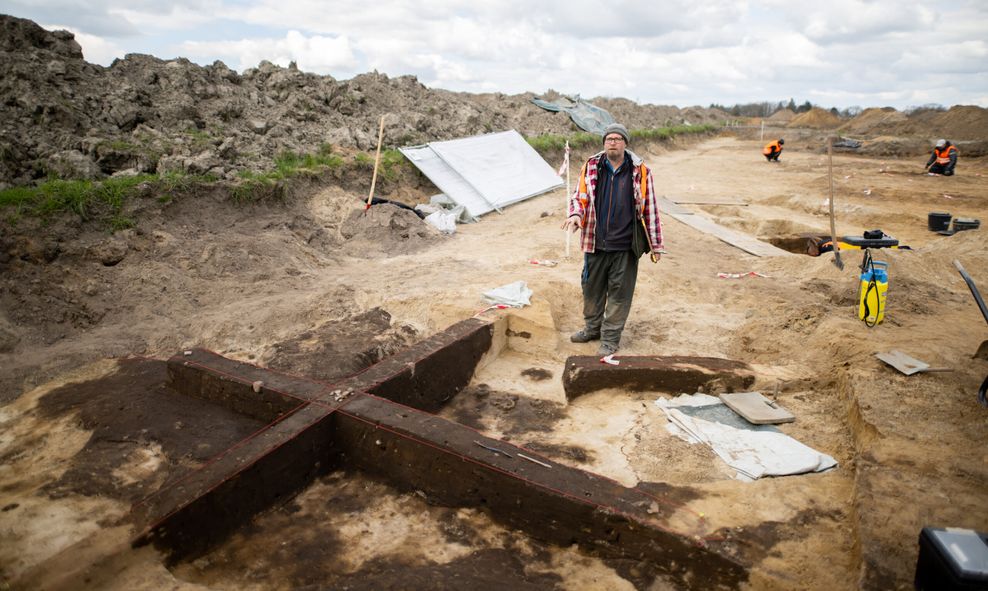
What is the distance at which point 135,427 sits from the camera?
3.60m

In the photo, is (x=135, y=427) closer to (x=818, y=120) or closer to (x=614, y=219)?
(x=614, y=219)

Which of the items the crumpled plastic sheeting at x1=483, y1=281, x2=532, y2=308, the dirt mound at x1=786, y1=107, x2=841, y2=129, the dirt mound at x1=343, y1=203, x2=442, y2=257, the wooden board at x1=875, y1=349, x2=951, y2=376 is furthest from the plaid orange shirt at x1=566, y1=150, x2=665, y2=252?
the dirt mound at x1=786, y1=107, x2=841, y2=129

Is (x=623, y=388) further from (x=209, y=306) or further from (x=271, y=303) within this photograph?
(x=209, y=306)

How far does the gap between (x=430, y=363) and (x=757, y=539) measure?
92.9 inches

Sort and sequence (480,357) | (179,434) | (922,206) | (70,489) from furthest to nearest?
(922,206) < (480,357) < (179,434) < (70,489)

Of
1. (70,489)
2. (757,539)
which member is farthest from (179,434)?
(757,539)

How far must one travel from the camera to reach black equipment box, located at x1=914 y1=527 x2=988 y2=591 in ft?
5.76

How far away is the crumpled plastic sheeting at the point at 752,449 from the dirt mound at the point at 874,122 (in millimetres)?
36921

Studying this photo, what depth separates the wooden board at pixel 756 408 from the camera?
3689 millimetres

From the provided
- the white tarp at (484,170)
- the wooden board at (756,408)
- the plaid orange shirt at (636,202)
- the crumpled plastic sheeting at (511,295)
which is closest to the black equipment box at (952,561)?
the wooden board at (756,408)

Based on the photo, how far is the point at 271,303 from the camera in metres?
5.73

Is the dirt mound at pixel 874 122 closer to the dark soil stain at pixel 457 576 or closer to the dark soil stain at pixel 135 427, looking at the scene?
the dark soil stain at pixel 457 576

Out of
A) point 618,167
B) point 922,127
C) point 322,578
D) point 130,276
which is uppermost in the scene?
point 922,127

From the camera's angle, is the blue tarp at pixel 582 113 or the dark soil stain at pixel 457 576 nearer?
the dark soil stain at pixel 457 576
